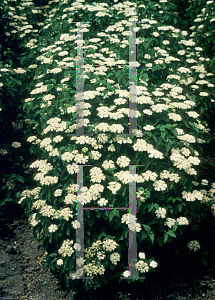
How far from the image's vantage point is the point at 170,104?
154 inches

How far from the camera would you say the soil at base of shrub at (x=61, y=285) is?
351cm

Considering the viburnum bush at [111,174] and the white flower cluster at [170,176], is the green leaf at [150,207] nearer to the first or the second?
the viburnum bush at [111,174]

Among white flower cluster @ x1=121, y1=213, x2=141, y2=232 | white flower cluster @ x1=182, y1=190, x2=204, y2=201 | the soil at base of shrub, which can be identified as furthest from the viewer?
the soil at base of shrub

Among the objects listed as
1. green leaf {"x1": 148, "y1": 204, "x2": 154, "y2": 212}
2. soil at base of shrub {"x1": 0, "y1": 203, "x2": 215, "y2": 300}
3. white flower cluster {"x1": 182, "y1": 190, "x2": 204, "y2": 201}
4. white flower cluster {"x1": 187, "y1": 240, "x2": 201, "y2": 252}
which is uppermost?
white flower cluster {"x1": 182, "y1": 190, "x2": 204, "y2": 201}

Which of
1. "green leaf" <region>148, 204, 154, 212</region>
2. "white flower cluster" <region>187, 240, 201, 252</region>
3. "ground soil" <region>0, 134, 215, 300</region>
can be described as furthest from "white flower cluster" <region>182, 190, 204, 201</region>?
"ground soil" <region>0, 134, 215, 300</region>

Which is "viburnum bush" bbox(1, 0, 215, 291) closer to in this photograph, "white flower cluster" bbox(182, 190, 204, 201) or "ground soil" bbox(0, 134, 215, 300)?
"white flower cluster" bbox(182, 190, 204, 201)

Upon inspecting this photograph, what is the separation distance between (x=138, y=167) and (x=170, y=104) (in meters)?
1.23

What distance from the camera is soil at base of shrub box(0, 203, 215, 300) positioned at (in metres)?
3.51

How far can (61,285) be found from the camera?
365 cm

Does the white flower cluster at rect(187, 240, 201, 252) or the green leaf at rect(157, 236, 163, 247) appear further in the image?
the white flower cluster at rect(187, 240, 201, 252)

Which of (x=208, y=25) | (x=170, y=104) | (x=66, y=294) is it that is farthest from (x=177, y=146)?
(x=208, y=25)

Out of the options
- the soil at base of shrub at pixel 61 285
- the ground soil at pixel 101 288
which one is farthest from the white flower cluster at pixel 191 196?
the soil at base of shrub at pixel 61 285

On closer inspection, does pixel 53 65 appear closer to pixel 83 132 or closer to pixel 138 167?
pixel 83 132

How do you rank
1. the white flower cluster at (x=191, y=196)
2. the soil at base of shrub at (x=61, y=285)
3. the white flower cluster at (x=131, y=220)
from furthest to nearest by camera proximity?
1. the soil at base of shrub at (x=61, y=285)
2. the white flower cluster at (x=191, y=196)
3. the white flower cluster at (x=131, y=220)
